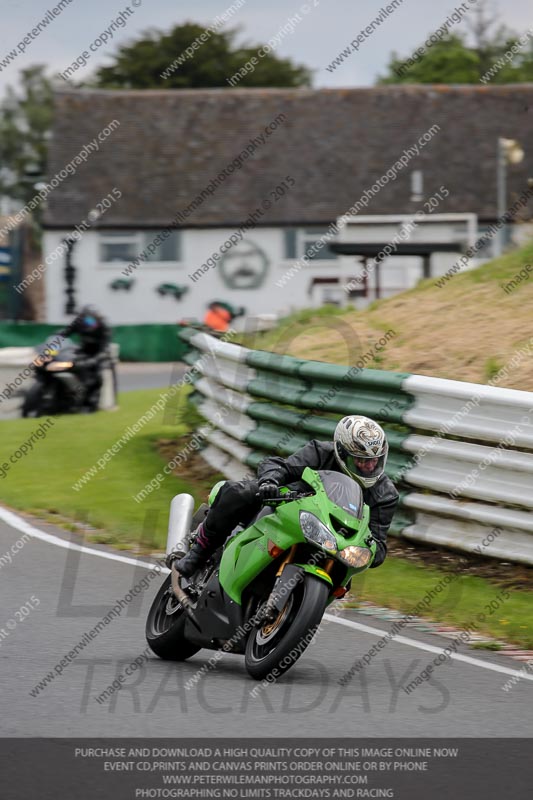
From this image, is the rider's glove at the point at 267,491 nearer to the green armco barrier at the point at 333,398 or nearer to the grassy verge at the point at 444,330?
the green armco barrier at the point at 333,398

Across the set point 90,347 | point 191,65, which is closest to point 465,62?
point 191,65

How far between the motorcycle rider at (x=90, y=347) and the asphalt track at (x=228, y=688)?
10.6 meters

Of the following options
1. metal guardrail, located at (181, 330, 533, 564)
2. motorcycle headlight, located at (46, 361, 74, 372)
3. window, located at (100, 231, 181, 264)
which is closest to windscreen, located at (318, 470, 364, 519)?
metal guardrail, located at (181, 330, 533, 564)

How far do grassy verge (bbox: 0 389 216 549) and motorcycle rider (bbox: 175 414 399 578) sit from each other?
3512mm

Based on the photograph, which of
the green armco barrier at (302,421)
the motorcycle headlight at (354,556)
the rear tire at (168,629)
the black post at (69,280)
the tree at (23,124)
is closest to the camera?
the motorcycle headlight at (354,556)

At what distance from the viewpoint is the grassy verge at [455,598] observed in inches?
325

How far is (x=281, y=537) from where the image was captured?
6641mm

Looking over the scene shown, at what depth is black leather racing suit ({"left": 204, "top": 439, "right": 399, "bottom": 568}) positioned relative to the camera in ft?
22.7

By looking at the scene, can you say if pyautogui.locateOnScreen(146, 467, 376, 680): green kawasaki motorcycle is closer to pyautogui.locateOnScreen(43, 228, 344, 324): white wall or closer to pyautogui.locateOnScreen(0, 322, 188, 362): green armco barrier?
pyautogui.locateOnScreen(0, 322, 188, 362): green armco barrier

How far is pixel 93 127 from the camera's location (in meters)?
49.9

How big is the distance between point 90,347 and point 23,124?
76.1 metres

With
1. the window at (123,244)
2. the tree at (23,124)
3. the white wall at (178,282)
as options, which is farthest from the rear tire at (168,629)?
the tree at (23,124)

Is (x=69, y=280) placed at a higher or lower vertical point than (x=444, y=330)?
lower
